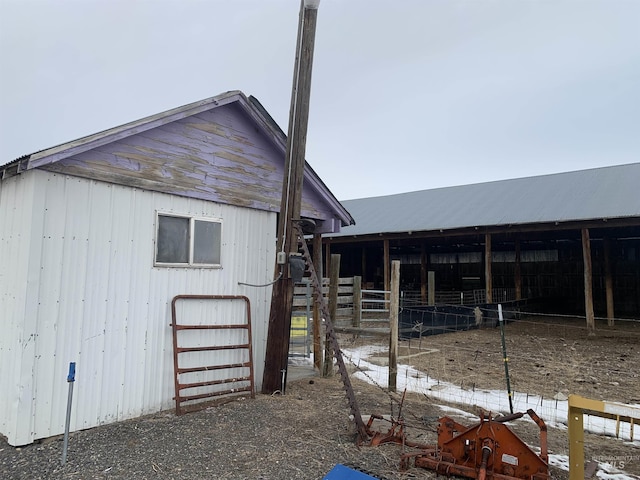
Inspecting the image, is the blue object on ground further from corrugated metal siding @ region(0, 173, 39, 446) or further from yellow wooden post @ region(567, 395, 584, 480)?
corrugated metal siding @ region(0, 173, 39, 446)

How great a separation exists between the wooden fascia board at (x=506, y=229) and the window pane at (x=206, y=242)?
1374cm

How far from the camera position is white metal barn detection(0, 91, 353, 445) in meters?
4.79

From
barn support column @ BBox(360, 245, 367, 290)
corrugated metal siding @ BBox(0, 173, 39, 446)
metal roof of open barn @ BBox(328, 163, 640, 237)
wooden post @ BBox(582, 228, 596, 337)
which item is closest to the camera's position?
corrugated metal siding @ BBox(0, 173, 39, 446)

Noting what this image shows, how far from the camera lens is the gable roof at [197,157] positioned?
5.23 metres

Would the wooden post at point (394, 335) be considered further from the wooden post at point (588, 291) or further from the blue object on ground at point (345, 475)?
the wooden post at point (588, 291)

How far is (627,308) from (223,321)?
2097 cm

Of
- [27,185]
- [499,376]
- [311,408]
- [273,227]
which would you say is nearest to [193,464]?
[311,408]

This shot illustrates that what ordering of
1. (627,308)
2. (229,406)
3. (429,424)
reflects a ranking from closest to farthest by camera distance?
(429,424) < (229,406) < (627,308)

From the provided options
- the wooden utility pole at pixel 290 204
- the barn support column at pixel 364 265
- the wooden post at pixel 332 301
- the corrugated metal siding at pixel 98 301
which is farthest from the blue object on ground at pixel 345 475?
the barn support column at pixel 364 265

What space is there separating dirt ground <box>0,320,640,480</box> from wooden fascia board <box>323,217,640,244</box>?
772cm

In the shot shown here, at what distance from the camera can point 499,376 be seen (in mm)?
8727

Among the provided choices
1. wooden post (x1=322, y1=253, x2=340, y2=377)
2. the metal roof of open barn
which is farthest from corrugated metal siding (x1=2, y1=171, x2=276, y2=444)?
the metal roof of open barn

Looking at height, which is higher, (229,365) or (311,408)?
(229,365)

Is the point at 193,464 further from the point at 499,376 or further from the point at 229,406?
the point at 499,376
